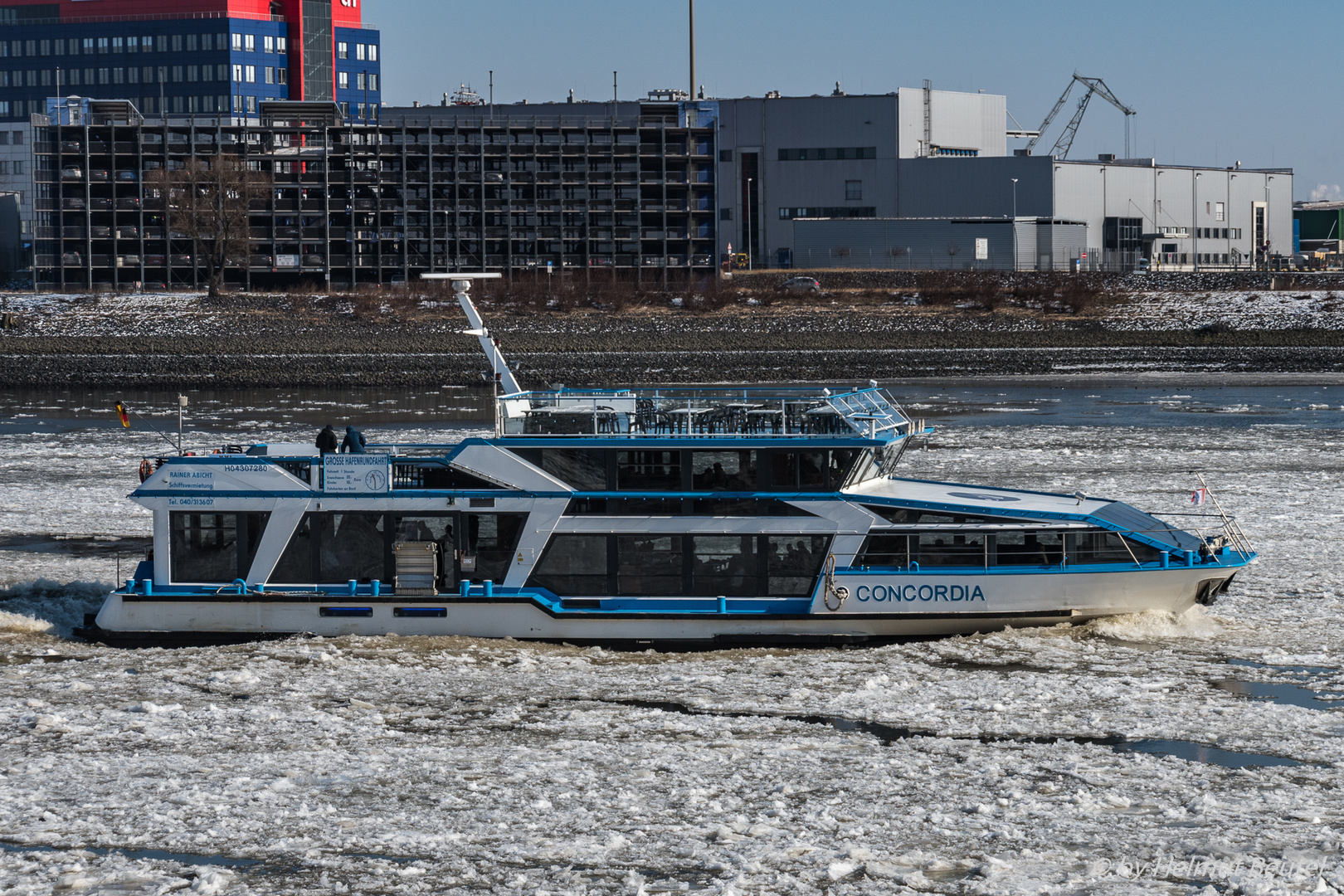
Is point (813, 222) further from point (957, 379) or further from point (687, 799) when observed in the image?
point (687, 799)

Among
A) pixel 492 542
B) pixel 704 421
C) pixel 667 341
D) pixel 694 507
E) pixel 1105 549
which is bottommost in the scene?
pixel 1105 549

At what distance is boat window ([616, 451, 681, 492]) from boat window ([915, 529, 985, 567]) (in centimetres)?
372

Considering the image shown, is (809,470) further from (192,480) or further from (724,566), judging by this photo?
(192,480)

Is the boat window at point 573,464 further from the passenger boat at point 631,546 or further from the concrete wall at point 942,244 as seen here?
the concrete wall at point 942,244

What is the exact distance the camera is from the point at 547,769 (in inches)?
623

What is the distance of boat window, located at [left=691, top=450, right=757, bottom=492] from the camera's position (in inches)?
848

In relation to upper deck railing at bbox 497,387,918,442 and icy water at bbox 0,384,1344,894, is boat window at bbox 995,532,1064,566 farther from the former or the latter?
upper deck railing at bbox 497,387,918,442

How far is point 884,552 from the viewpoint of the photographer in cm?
2155

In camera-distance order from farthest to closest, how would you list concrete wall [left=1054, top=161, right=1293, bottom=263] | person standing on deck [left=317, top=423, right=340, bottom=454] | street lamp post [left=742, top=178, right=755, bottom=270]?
street lamp post [left=742, top=178, right=755, bottom=270]
concrete wall [left=1054, top=161, right=1293, bottom=263]
person standing on deck [left=317, top=423, right=340, bottom=454]

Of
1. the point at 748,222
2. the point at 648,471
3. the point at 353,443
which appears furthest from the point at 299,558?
the point at 748,222

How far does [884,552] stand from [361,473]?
785 cm

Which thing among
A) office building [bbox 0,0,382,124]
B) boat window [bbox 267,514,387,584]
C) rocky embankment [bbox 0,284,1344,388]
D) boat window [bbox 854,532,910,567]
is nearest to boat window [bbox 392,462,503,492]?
boat window [bbox 267,514,387,584]

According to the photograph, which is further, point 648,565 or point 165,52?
point 165,52

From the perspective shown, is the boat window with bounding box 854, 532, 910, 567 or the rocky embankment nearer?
the boat window with bounding box 854, 532, 910, 567
